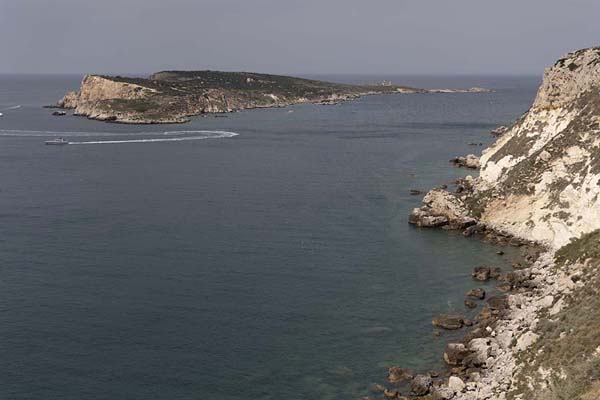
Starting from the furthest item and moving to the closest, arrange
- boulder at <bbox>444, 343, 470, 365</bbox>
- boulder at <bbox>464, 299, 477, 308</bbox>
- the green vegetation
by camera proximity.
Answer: boulder at <bbox>464, 299, 477, 308</bbox>, boulder at <bbox>444, 343, 470, 365</bbox>, the green vegetation

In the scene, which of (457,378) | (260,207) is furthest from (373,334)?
(260,207)

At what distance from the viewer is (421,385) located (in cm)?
3797

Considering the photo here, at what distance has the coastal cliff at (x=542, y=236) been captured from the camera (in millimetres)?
37375

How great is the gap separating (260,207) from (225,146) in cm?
6635

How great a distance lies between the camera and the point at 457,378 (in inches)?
1500

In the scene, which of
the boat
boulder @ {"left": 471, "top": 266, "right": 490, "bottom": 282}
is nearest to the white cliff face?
boulder @ {"left": 471, "top": 266, "right": 490, "bottom": 282}

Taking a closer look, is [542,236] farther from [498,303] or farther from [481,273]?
[498,303]

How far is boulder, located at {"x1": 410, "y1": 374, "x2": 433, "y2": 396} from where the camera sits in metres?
37.8

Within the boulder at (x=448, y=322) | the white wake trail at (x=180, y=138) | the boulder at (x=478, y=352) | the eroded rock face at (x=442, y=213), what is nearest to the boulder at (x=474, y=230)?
the eroded rock face at (x=442, y=213)

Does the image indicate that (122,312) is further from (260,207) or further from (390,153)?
(390,153)

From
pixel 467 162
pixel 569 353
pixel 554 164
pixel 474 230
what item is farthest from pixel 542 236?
pixel 467 162

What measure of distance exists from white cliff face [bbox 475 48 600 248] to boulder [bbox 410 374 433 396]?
1173 inches

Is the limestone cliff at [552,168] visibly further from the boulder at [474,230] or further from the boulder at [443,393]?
the boulder at [443,393]

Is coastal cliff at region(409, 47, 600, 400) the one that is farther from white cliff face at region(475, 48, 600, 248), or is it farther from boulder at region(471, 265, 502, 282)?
boulder at region(471, 265, 502, 282)
